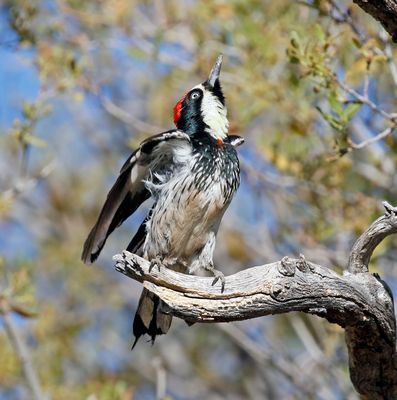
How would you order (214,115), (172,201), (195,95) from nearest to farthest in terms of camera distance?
(172,201) < (214,115) < (195,95)

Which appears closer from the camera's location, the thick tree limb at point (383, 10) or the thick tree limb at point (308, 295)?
the thick tree limb at point (383, 10)

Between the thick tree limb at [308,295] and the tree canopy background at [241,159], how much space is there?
0.79 meters

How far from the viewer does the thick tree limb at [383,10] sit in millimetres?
3477

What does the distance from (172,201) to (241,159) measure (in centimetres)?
115

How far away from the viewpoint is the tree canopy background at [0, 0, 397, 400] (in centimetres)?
543

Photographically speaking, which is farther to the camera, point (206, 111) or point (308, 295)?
point (206, 111)

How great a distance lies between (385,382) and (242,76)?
9.09 feet

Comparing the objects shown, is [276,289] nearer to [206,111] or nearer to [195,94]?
[206,111]

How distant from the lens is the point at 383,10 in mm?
3510

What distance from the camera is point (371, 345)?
12.9 ft

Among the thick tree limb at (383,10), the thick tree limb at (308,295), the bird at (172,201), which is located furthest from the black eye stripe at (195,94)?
the thick tree limb at (383,10)

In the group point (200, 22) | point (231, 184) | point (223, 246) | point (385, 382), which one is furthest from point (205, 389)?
point (385, 382)

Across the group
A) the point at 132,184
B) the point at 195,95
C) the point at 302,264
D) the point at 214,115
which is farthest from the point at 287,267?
the point at 195,95

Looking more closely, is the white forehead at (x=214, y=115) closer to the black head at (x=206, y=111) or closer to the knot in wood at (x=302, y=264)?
the black head at (x=206, y=111)
